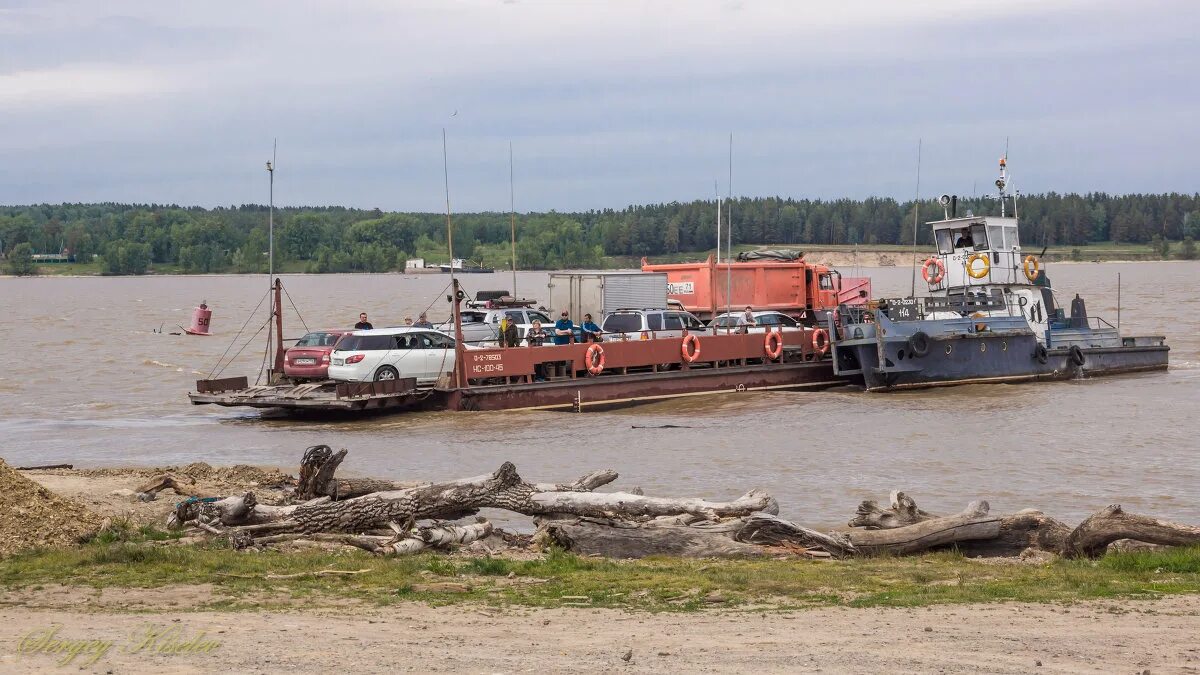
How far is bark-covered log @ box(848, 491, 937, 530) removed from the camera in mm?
12773

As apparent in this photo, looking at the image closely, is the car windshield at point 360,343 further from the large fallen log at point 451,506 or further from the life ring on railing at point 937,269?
the life ring on railing at point 937,269

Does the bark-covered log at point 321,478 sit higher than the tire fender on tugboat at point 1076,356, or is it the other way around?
the bark-covered log at point 321,478

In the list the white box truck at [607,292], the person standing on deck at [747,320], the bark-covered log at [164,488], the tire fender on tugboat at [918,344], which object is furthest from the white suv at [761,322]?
the bark-covered log at [164,488]

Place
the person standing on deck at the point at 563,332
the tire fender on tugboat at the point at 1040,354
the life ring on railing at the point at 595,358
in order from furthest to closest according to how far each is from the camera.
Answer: the tire fender on tugboat at the point at 1040,354 → the person standing on deck at the point at 563,332 → the life ring on railing at the point at 595,358

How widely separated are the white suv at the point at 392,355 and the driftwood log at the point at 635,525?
12011mm

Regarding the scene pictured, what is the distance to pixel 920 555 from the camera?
12102mm

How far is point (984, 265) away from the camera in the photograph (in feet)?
112

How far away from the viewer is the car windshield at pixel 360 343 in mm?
25266

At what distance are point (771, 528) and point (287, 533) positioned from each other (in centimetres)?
450

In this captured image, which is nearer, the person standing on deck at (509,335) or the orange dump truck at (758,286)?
the person standing on deck at (509,335)

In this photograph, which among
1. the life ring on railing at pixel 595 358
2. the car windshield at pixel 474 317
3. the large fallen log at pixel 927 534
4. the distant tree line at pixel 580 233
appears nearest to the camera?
the large fallen log at pixel 927 534

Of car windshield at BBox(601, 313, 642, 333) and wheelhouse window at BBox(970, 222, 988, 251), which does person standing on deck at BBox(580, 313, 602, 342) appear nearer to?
car windshield at BBox(601, 313, 642, 333)

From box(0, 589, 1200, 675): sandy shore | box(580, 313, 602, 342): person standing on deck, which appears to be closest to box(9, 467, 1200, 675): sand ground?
box(0, 589, 1200, 675): sandy shore

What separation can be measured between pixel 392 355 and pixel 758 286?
46.4 ft
